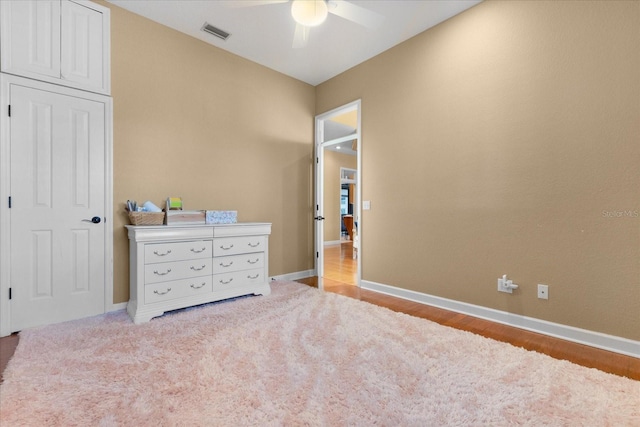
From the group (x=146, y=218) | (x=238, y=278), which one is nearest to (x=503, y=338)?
(x=238, y=278)

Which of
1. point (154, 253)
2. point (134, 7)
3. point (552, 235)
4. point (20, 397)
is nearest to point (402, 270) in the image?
point (552, 235)

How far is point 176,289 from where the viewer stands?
276cm

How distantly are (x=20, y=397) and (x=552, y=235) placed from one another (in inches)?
144

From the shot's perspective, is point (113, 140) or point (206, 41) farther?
point (206, 41)

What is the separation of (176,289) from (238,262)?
68 centimetres

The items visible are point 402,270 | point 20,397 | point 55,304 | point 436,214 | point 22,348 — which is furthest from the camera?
point 402,270

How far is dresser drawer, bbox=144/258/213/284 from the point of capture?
2.62 meters

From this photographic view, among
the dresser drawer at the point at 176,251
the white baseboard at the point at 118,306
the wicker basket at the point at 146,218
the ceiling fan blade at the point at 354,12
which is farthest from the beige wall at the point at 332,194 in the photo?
the white baseboard at the point at 118,306

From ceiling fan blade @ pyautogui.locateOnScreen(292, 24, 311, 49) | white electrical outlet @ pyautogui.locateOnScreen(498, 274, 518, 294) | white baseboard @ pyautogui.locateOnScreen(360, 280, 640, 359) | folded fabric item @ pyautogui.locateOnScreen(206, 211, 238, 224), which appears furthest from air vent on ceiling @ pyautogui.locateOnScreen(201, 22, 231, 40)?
white electrical outlet @ pyautogui.locateOnScreen(498, 274, 518, 294)

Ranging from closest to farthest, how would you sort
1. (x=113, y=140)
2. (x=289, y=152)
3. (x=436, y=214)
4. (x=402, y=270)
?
(x=113, y=140), (x=436, y=214), (x=402, y=270), (x=289, y=152)

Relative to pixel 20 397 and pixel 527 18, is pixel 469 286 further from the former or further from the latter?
pixel 20 397

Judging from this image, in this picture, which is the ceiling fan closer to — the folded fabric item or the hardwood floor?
the folded fabric item

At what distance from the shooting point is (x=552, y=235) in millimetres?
2336

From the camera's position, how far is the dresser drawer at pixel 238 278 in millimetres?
3059
